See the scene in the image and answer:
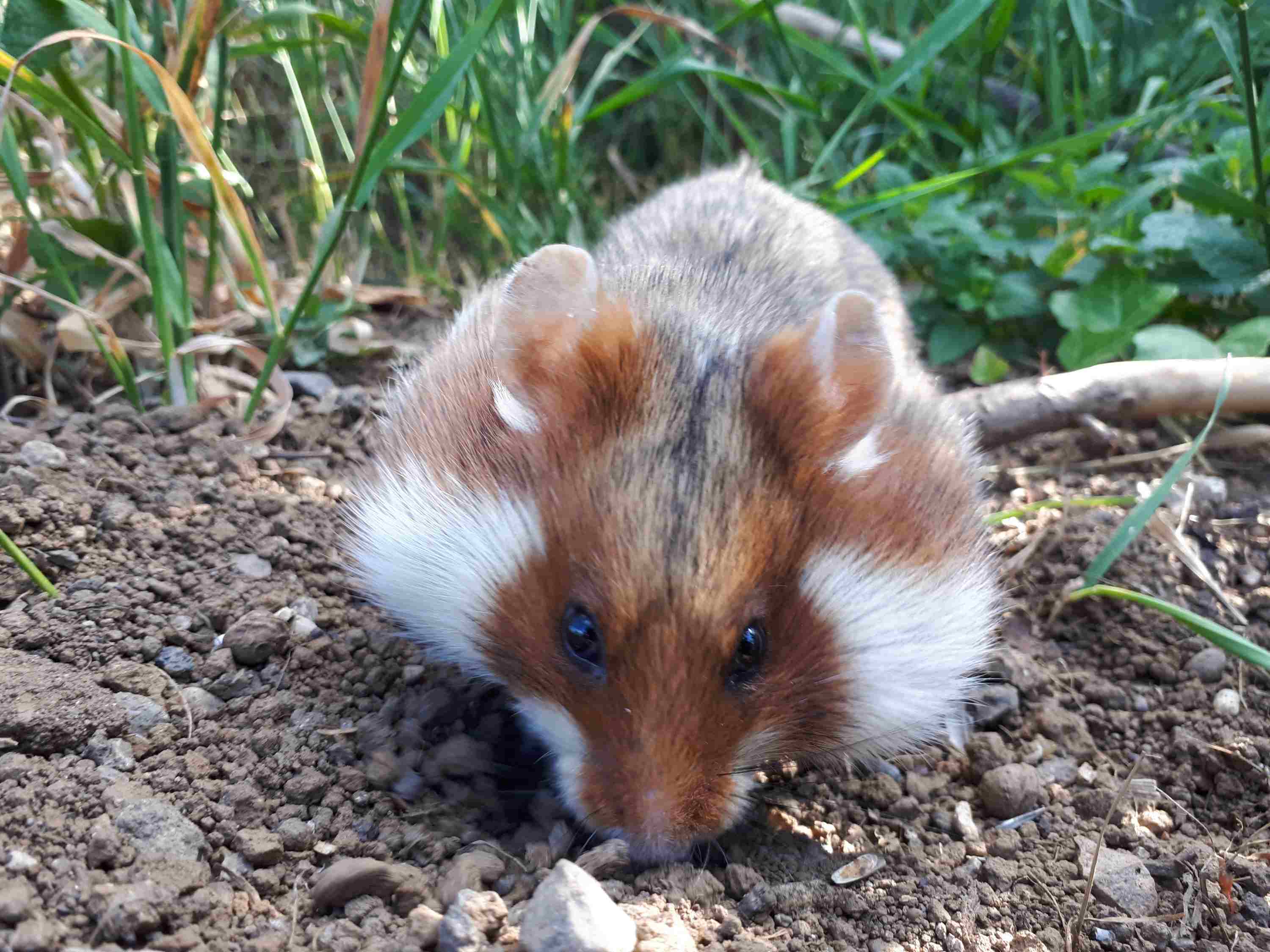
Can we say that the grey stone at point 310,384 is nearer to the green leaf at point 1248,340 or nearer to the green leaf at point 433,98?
the green leaf at point 433,98

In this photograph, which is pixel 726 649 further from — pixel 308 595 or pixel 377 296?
pixel 377 296

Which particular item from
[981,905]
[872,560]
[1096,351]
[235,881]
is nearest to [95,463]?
[235,881]

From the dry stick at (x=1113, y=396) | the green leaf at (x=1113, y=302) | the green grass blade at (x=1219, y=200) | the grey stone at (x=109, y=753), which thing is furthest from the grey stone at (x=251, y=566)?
the green grass blade at (x=1219, y=200)

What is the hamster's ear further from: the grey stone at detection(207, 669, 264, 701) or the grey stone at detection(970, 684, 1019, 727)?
the grey stone at detection(207, 669, 264, 701)

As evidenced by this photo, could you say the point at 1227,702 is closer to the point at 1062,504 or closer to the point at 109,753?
the point at 1062,504

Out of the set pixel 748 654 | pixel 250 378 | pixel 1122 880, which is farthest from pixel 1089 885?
pixel 250 378

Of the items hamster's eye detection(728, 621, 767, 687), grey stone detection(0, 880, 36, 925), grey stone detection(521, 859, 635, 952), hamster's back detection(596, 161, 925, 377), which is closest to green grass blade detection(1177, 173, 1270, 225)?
hamster's back detection(596, 161, 925, 377)
